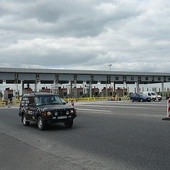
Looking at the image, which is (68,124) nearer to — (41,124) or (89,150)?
(41,124)

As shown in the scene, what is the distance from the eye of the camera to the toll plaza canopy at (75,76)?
84.8 metres

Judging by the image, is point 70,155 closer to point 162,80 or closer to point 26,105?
point 26,105

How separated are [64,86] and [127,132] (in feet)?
313

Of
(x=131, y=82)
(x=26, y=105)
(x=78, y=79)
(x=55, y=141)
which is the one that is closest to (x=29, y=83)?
(x=78, y=79)

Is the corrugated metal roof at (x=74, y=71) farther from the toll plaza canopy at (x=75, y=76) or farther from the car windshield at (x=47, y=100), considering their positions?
the car windshield at (x=47, y=100)

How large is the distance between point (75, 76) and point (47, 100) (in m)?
76.9

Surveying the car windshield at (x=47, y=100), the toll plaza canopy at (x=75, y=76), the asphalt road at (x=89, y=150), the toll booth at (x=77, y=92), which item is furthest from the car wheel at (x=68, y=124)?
the toll booth at (x=77, y=92)

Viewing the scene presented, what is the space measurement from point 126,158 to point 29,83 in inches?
3583

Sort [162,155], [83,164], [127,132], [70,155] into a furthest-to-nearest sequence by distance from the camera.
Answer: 1. [127,132]
2. [70,155]
3. [162,155]
4. [83,164]

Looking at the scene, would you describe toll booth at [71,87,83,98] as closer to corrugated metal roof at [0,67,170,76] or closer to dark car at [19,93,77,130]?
corrugated metal roof at [0,67,170,76]

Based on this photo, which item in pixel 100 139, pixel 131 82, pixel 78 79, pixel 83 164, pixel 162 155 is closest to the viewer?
pixel 83 164

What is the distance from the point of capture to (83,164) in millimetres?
8547

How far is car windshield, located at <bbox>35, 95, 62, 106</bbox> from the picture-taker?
57.0 feet

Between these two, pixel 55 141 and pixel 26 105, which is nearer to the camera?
pixel 55 141
